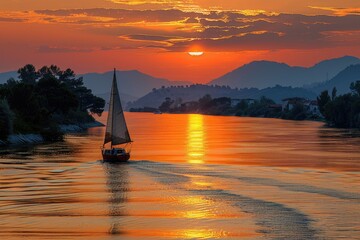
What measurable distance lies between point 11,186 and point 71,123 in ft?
443

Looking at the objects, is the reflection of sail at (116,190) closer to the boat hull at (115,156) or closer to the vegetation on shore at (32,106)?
the boat hull at (115,156)

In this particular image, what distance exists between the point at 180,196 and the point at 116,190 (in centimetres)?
640

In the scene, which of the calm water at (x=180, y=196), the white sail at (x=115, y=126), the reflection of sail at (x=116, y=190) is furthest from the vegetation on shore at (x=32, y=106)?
→ the reflection of sail at (x=116, y=190)

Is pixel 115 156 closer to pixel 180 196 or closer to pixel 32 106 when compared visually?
pixel 180 196

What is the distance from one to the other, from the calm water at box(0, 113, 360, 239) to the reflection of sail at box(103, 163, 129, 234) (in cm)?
7

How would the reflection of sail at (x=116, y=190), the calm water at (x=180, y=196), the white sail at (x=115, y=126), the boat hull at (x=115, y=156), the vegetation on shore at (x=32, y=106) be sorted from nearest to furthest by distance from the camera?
the calm water at (x=180, y=196), the reflection of sail at (x=116, y=190), the boat hull at (x=115, y=156), the white sail at (x=115, y=126), the vegetation on shore at (x=32, y=106)

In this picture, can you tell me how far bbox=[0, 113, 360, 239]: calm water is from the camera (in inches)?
1720

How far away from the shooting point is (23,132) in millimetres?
128625

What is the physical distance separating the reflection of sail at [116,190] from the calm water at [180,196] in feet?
0.23

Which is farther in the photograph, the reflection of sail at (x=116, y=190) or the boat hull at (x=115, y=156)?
the boat hull at (x=115, y=156)

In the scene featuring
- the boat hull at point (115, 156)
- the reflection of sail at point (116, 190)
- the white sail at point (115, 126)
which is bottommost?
the reflection of sail at point (116, 190)

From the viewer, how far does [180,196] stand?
5822cm

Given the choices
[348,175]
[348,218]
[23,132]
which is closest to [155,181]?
[348,175]

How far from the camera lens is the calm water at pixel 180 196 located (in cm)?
4369
